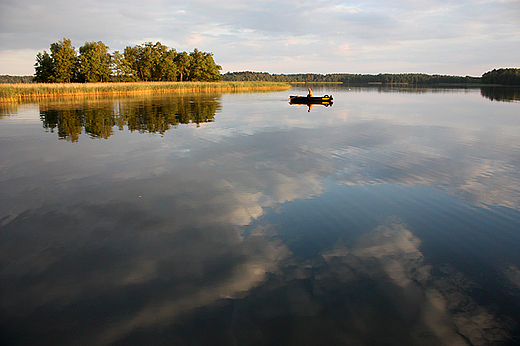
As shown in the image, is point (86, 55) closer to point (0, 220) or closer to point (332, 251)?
point (0, 220)

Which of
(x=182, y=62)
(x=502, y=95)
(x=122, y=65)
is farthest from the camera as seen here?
(x=182, y=62)

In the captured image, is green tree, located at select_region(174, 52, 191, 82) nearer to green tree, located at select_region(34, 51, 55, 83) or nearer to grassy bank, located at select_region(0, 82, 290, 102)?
grassy bank, located at select_region(0, 82, 290, 102)

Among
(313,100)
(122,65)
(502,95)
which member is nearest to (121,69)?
(122,65)

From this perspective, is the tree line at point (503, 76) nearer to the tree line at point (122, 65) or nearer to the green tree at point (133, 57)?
the tree line at point (122, 65)

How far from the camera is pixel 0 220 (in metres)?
7.97

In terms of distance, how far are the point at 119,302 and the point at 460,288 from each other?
6174mm

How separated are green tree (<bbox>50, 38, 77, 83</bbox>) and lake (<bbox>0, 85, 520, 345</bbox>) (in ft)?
281

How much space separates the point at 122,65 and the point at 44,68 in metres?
21.7

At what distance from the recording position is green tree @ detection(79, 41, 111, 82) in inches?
3366

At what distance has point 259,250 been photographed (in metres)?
6.67

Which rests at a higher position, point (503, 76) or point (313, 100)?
point (503, 76)

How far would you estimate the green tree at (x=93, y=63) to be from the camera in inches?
3366

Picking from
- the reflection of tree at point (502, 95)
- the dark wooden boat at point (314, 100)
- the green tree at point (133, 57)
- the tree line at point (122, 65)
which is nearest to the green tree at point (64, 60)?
the tree line at point (122, 65)

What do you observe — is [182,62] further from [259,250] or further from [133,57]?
[259,250]
